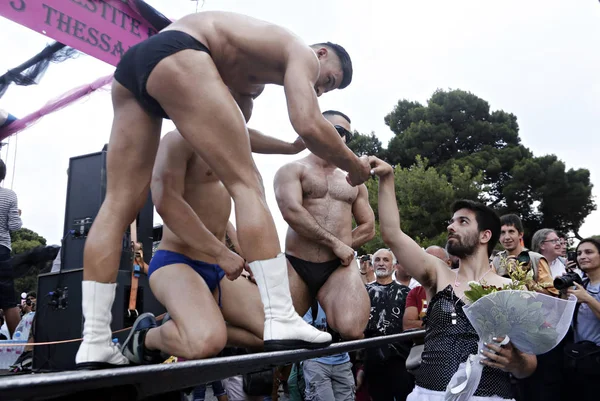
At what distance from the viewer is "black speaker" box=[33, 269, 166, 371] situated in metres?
5.49

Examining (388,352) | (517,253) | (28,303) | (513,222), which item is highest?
(513,222)

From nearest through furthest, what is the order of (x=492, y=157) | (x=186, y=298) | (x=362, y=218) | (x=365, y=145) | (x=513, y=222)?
1. (x=186, y=298)
2. (x=362, y=218)
3. (x=513, y=222)
4. (x=492, y=157)
5. (x=365, y=145)

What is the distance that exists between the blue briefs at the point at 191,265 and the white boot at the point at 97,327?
0.56m

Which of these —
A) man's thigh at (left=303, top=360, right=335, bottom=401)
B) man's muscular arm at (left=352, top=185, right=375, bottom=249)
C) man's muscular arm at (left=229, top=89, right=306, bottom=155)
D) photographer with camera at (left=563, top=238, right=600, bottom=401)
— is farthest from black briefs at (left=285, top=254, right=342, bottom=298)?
photographer with camera at (left=563, top=238, right=600, bottom=401)

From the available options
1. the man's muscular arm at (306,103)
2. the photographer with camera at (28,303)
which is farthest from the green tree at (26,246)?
the man's muscular arm at (306,103)

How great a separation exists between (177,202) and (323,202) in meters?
1.23

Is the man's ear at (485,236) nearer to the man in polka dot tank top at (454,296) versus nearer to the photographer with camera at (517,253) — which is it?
the man in polka dot tank top at (454,296)

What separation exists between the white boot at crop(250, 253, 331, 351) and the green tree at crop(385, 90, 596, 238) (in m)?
24.5

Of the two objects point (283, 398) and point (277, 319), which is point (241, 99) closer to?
point (277, 319)

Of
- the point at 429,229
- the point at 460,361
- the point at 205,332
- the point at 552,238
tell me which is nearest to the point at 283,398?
the point at 552,238

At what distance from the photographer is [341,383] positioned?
15.9 ft

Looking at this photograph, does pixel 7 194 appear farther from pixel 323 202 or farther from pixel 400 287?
pixel 400 287

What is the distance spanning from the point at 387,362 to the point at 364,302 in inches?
84.1

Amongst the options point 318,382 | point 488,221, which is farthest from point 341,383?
point 488,221
